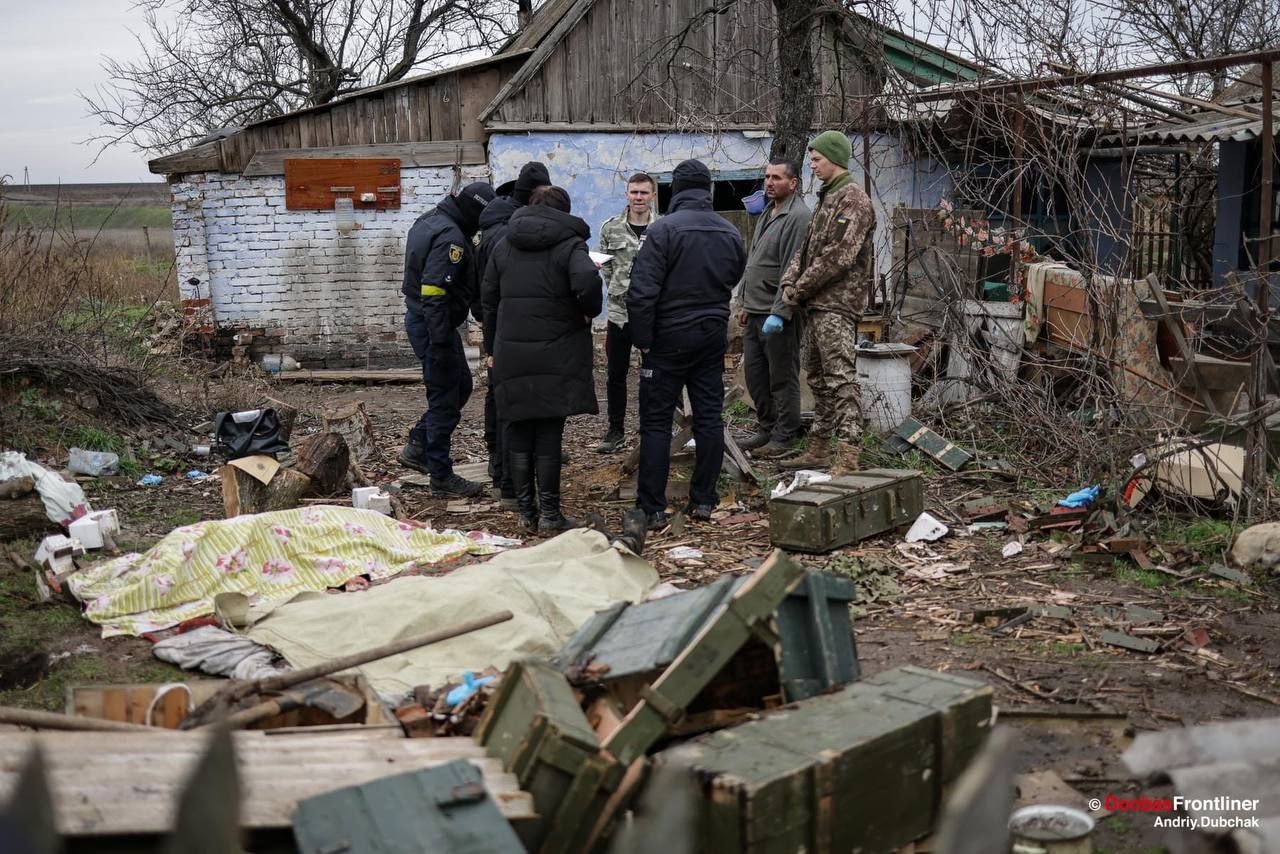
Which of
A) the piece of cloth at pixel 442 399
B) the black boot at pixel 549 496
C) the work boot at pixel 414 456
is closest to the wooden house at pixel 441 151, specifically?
the work boot at pixel 414 456

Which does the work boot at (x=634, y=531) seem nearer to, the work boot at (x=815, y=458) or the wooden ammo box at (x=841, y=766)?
the work boot at (x=815, y=458)

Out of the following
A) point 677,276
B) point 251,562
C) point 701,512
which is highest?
point 677,276

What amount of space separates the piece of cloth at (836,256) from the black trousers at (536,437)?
223 centimetres

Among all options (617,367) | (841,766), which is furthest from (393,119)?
(841,766)

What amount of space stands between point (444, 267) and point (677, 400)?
6.68ft

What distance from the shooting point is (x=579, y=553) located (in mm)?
6477

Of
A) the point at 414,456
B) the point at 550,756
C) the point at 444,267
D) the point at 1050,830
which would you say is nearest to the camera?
the point at 550,756

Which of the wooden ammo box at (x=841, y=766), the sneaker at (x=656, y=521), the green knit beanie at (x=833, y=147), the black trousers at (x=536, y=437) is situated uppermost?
the green knit beanie at (x=833, y=147)

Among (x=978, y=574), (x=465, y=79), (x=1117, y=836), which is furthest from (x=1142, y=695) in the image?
(x=465, y=79)

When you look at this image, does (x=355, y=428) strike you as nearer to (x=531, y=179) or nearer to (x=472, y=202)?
(x=472, y=202)

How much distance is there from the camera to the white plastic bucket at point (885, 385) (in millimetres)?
9117

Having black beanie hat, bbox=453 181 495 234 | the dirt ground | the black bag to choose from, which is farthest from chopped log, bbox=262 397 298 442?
black beanie hat, bbox=453 181 495 234

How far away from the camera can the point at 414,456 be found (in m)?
9.47

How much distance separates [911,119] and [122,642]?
8.30 meters
